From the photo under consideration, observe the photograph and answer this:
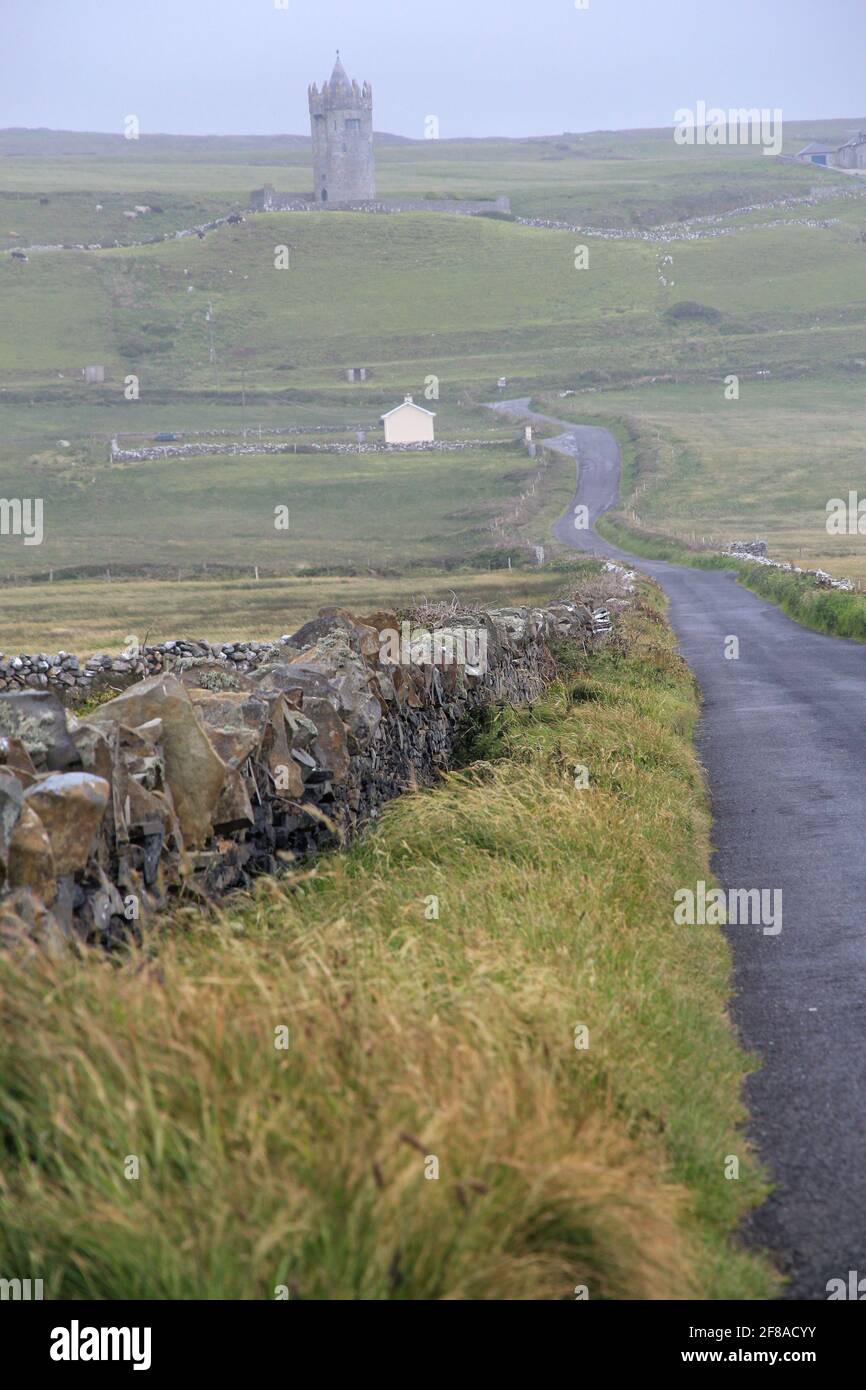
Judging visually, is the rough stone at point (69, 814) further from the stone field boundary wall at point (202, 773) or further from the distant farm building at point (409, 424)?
the distant farm building at point (409, 424)

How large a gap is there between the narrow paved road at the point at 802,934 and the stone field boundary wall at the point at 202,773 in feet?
8.36

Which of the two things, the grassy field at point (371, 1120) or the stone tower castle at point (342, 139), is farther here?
the stone tower castle at point (342, 139)

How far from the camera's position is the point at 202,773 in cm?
745

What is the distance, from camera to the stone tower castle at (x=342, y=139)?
619ft

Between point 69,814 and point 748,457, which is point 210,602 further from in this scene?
point 748,457

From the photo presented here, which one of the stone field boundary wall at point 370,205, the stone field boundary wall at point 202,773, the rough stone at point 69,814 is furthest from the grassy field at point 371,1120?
the stone field boundary wall at point 370,205

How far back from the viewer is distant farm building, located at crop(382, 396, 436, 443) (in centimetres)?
10300

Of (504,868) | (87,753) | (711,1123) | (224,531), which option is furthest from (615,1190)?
(224,531)

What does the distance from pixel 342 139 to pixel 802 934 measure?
19750 centimetres

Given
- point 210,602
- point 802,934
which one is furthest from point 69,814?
point 210,602

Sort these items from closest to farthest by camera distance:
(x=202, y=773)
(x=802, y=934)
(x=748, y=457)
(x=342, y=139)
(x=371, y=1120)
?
(x=371, y=1120) → (x=202, y=773) → (x=802, y=934) → (x=748, y=457) → (x=342, y=139)

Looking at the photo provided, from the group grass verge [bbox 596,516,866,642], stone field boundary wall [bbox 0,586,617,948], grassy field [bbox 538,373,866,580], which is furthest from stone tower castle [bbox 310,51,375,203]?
stone field boundary wall [bbox 0,586,617,948]

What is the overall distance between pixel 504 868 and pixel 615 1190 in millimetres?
4208

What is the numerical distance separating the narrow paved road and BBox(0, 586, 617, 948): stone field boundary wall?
8.36 feet
